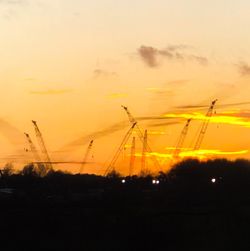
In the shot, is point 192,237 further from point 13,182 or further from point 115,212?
point 13,182

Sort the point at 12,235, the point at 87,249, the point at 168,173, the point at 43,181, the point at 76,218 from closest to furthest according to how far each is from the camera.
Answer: the point at 87,249
the point at 12,235
the point at 76,218
the point at 43,181
the point at 168,173

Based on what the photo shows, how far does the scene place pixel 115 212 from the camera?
4528cm

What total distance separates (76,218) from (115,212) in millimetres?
3417

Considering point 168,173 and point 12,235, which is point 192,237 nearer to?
point 12,235

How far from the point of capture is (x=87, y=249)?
35.9 metres

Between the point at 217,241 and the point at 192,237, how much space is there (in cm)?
184

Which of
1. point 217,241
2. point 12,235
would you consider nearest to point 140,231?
point 217,241

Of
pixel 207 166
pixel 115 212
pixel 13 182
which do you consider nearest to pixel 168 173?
pixel 207 166

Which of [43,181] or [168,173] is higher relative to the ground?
[168,173]

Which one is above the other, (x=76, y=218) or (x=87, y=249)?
(x=76, y=218)

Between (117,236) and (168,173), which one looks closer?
(117,236)

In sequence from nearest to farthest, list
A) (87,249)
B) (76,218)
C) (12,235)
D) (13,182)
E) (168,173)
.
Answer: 1. (87,249)
2. (12,235)
3. (76,218)
4. (13,182)
5. (168,173)

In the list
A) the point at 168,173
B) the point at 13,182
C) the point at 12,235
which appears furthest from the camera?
the point at 168,173

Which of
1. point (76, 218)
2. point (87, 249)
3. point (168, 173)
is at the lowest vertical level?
point (87, 249)
